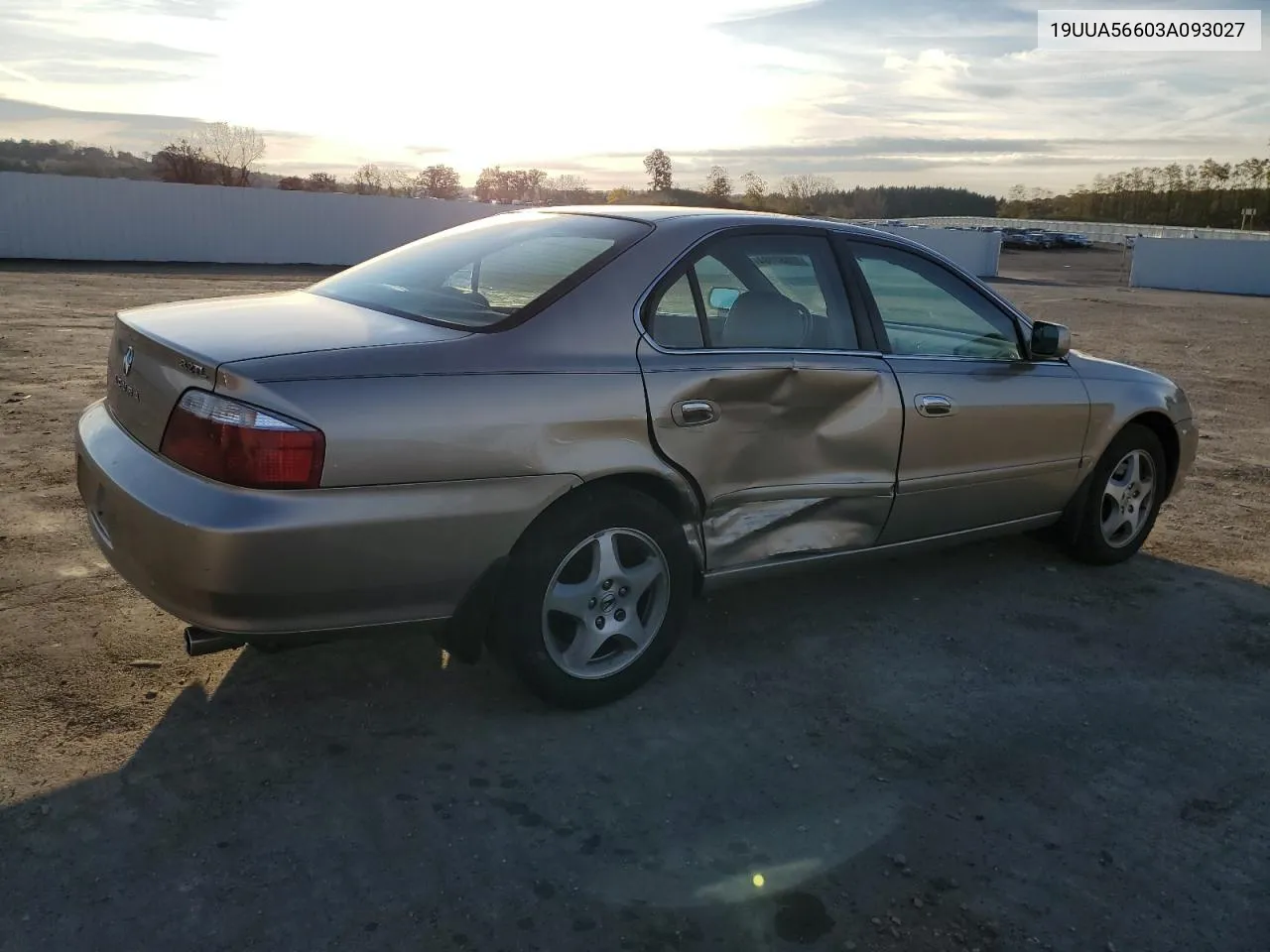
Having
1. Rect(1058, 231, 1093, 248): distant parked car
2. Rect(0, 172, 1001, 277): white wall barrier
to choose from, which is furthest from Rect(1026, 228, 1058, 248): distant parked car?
Rect(0, 172, 1001, 277): white wall barrier

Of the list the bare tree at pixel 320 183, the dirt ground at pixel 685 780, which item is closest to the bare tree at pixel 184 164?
the bare tree at pixel 320 183

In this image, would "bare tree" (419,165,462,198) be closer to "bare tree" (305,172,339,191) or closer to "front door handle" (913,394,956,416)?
"bare tree" (305,172,339,191)

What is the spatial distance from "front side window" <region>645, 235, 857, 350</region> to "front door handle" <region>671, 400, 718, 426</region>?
0.21 metres

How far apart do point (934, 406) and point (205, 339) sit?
8.79 ft

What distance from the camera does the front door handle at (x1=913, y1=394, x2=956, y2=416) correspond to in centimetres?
414

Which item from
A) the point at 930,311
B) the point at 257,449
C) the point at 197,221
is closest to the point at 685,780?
the point at 257,449

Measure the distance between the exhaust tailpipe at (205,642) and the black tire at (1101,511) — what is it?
3864mm

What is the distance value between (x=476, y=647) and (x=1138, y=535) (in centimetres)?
366

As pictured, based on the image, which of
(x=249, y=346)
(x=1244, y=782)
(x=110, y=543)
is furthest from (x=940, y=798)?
(x=110, y=543)

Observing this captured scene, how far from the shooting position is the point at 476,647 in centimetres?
325

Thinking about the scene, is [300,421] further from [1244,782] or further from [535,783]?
[1244,782]

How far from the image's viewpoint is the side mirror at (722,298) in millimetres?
3703

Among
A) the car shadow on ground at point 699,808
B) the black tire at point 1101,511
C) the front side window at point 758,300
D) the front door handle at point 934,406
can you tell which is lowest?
the car shadow on ground at point 699,808

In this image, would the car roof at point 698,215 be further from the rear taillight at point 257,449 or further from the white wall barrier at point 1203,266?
the white wall barrier at point 1203,266
